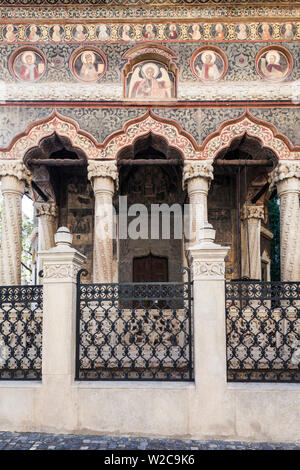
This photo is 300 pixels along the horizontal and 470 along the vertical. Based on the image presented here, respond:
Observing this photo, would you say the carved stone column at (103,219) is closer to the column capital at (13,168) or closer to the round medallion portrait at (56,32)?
the column capital at (13,168)

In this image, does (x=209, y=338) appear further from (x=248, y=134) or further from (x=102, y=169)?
(x=248, y=134)

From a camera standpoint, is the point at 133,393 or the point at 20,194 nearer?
the point at 133,393

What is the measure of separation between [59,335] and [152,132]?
5.35 metres

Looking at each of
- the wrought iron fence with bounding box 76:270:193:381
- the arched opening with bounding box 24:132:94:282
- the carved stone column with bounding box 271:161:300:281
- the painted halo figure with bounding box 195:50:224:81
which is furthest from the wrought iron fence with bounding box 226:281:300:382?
the arched opening with bounding box 24:132:94:282

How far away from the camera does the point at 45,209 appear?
36.8 ft

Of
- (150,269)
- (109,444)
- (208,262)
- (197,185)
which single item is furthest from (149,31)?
(109,444)

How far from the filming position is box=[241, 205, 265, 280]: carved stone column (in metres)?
11.0

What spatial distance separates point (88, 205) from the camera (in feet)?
38.1

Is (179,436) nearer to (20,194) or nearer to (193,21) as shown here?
(20,194)

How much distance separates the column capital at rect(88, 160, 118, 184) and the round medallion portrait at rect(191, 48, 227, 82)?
2.56 metres

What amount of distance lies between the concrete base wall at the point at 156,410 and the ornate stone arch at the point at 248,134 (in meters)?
5.35

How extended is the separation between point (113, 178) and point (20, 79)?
9.11 ft

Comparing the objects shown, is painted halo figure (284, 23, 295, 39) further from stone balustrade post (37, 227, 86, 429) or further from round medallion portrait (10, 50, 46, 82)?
stone balustrade post (37, 227, 86, 429)
